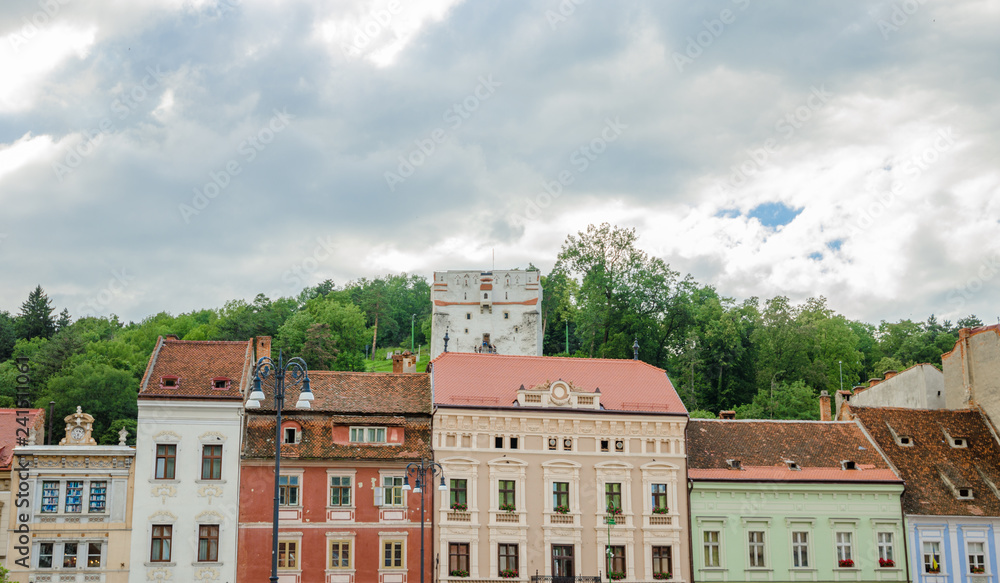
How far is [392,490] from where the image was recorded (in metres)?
46.6

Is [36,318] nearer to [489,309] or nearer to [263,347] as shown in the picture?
[489,309]

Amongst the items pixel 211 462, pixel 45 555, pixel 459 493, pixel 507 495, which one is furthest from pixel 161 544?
pixel 507 495

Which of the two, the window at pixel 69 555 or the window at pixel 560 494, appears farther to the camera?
the window at pixel 560 494

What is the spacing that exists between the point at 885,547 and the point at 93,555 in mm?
37727

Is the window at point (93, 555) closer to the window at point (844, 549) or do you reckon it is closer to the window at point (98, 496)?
the window at point (98, 496)

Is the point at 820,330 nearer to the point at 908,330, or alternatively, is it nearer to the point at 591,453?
the point at 908,330

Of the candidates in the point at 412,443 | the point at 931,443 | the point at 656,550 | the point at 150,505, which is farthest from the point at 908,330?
the point at 150,505

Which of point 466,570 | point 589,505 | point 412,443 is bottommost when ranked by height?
point 466,570

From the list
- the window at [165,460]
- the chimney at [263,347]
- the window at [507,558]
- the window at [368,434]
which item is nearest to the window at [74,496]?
the window at [165,460]

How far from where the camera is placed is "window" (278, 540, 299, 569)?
147 feet

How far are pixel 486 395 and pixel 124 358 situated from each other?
66.1 metres

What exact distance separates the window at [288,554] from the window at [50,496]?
10157mm

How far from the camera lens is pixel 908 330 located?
375 ft

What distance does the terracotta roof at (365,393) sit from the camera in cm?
4788
